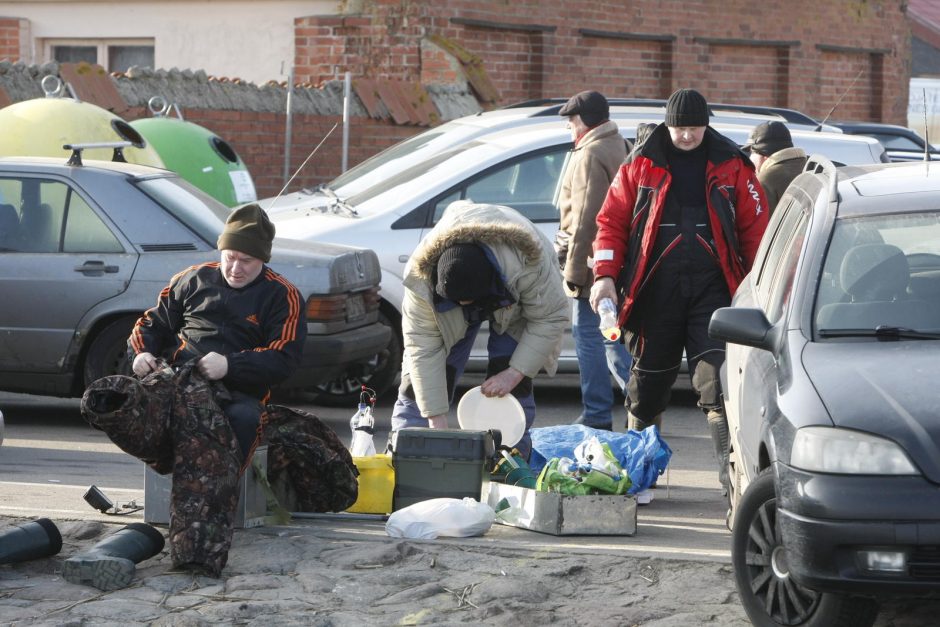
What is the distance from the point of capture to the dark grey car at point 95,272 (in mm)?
9164

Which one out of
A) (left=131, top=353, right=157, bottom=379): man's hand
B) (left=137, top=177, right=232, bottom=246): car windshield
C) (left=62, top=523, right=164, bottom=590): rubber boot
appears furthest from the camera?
(left=137, top=177, right=232, bottom=246): car windshield

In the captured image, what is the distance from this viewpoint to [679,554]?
605cm

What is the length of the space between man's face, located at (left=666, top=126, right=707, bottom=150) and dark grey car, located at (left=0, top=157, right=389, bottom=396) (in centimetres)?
273

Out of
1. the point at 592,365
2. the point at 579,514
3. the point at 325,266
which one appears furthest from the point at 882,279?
the point at 325,266

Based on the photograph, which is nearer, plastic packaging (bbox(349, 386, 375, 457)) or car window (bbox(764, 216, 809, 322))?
car window (bbox(764, 216, 809, 322))

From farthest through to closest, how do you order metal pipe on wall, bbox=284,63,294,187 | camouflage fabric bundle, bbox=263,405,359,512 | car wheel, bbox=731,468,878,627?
metal pipe on wall, bbox=284,63,294,187 < camouflage fabric bundle, bbox=263,405,359,512 < car wheel, bbox=731,468,878,627

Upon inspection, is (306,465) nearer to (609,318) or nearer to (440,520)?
(440,520)

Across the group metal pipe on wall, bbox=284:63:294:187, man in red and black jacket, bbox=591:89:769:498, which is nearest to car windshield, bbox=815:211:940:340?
man in red and black jacket, bbox=591:89:769:498

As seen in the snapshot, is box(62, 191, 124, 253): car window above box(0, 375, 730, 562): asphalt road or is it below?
above

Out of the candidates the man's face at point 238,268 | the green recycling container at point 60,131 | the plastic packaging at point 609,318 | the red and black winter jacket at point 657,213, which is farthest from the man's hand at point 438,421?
the green recycling container at point 60,131

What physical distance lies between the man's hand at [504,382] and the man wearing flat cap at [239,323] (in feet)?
3.48

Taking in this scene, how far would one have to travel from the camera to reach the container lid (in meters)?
7.16

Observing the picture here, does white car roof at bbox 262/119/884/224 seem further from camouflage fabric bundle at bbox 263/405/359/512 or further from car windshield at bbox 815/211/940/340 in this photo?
car windshield at bbox 815/211/940/340

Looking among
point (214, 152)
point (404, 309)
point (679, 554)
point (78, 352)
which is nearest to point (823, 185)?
point (679, 554)
